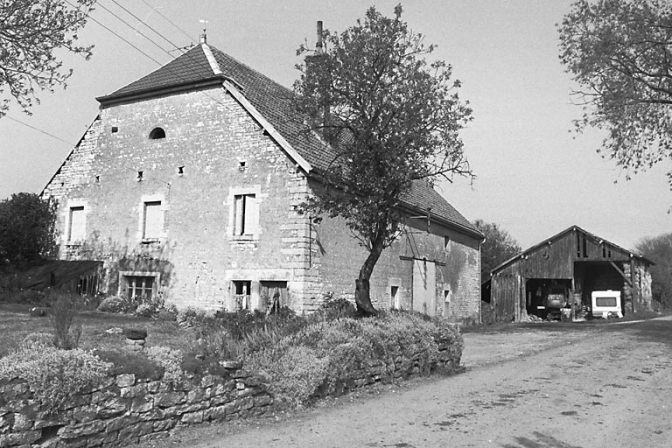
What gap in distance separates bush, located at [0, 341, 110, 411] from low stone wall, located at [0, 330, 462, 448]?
0.08 meters

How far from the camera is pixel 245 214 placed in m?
18.1

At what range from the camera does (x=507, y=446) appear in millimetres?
6633

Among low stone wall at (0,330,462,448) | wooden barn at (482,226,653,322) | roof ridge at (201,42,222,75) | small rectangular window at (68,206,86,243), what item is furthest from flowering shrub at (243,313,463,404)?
wooden barn at (482,226,653,322)

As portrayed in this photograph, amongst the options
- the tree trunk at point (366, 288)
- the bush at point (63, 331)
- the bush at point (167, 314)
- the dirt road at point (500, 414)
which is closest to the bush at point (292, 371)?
the dirt road at point (500, 414)

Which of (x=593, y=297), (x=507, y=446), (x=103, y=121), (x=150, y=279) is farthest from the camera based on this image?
(x=593, y=297)

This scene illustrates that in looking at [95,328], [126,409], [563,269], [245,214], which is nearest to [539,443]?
[126,409]

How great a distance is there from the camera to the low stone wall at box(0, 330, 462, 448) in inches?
220

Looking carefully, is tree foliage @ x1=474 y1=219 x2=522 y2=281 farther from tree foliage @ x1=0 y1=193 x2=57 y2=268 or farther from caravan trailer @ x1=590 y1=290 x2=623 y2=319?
tree foliage @ x1=0 y1=193 x2=57 y2=268

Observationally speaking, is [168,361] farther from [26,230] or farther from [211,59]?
[26,230]

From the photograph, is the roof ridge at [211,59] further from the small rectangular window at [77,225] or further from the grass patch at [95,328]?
the grass patch at [95,328]

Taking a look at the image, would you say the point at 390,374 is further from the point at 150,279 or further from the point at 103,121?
the point at 103,121

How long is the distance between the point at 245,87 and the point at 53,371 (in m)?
15.3

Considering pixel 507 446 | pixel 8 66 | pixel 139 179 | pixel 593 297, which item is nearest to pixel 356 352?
pixel 507 446

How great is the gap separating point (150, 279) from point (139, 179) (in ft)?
11.6
